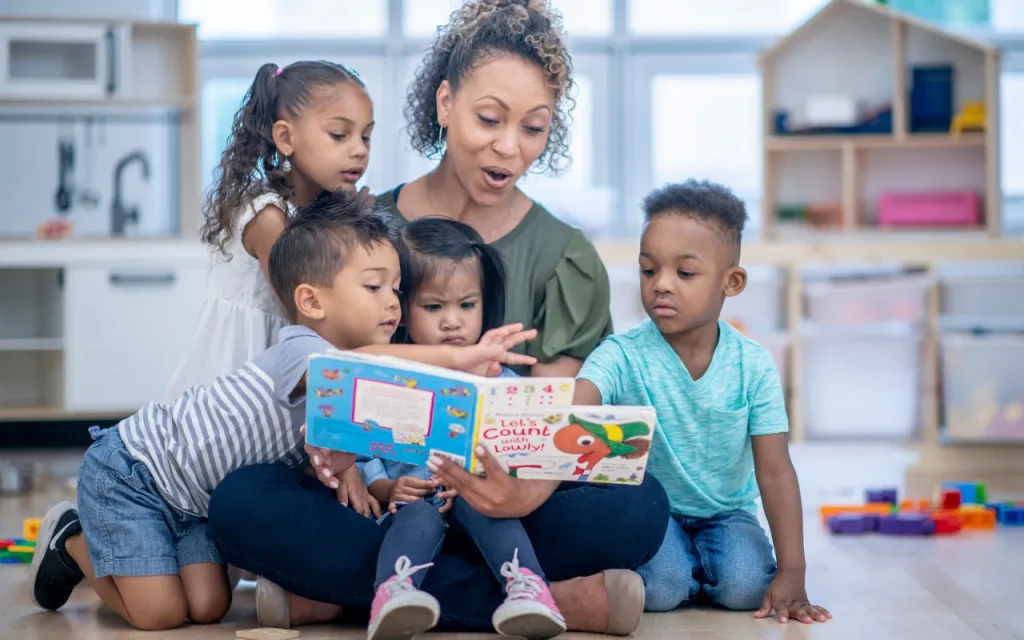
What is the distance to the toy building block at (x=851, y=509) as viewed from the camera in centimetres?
294

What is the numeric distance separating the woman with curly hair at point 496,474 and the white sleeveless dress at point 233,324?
284 millimetres

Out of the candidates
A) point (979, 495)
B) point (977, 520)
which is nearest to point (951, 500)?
Answer: point (977, 520)

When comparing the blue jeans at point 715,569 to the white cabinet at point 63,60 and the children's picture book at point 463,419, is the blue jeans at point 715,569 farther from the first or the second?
the white cabinet at point 63,60

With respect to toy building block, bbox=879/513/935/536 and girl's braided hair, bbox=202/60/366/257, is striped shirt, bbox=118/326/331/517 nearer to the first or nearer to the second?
girl's braided hair, bbox=202/60/366/257

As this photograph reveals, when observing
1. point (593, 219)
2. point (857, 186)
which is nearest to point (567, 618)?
point (593, 219)

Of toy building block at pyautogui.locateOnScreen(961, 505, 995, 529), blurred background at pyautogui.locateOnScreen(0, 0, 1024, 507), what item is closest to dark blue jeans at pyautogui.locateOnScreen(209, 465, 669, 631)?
toy building block at pyautogui.locateOnScreen(961, 505, 995, 529)

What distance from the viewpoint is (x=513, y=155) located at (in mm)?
2105

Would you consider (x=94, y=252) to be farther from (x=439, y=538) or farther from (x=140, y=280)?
(x=439, y=538)

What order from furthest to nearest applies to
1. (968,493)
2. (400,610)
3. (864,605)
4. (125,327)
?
(125,327), (968,493), (864,605), (400,610)

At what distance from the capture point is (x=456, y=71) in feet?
7.14

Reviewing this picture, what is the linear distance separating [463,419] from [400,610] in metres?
0.26

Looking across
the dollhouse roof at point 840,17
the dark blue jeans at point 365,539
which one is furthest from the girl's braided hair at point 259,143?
the dollhouse roof at point 840,17

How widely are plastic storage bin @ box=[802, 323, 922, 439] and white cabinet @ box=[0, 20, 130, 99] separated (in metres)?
2.74

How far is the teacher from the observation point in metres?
2.11
